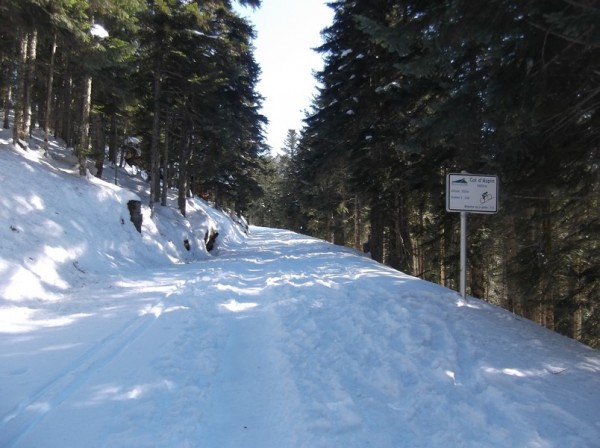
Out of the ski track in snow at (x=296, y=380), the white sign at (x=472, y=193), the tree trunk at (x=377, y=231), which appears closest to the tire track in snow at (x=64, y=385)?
the ski track in snow at (x=296, y=380)

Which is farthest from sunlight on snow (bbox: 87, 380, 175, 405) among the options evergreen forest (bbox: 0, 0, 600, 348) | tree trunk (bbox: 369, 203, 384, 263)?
tree trunk (bbox: 369, 203, 384, 263)

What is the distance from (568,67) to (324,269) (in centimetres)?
815

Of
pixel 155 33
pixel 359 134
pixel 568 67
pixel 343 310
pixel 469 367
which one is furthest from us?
pixel 155 33

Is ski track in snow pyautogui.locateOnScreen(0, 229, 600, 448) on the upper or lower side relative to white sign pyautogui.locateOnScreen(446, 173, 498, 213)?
lower

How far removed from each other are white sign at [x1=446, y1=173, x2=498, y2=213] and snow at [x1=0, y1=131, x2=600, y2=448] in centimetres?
174

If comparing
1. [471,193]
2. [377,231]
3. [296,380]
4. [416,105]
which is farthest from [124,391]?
[377,231]

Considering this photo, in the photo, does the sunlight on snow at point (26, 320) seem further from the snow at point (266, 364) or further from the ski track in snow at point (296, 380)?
the ski track in snow at point (296, 380)

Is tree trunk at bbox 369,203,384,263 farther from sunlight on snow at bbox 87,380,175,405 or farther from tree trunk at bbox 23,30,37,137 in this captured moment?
tree trunk at bbox 23,30,37,137

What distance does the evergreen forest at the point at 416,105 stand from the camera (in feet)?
16.6

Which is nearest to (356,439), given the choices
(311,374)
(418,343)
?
(311,374)

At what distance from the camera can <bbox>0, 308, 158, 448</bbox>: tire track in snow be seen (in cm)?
320

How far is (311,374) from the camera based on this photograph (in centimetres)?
449

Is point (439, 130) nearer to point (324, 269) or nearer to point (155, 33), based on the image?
point (324, 269)

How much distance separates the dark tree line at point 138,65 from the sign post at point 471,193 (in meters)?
12.0
